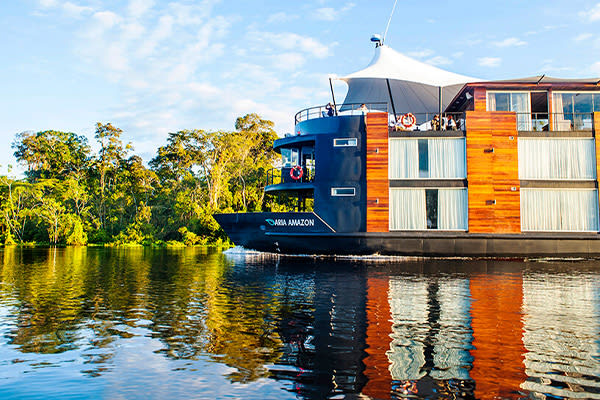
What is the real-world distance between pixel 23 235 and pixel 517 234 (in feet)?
128

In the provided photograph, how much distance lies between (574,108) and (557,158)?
7.89 feet

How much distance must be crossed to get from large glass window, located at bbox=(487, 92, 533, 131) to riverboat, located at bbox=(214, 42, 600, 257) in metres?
0.04

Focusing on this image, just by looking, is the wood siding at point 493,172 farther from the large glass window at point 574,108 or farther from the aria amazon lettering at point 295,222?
the aria amazon lettering at point 295,222

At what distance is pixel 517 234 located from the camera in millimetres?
16812

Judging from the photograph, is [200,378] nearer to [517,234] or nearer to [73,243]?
[517,234]

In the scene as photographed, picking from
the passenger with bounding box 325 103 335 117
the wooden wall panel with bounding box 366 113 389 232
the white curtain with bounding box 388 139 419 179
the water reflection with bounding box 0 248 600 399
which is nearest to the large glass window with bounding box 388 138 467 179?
the white curtain with bounding box 388 139 419 179

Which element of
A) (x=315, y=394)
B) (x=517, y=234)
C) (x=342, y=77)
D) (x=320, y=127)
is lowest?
(x=315, y=394)

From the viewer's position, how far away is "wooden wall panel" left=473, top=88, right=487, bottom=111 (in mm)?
17859

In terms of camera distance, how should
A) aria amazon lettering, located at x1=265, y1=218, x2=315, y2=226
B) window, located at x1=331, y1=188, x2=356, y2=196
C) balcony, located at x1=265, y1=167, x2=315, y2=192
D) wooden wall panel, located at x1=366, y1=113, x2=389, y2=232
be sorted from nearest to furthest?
wooden wall panel, located at x1=366, y1=113, x2=389, y2=232 → aria amazon lettering, located at x1=265, y1=218, x2=315, y2=226 → window, located at x1=331, y1=188, x2=356, y2=196 → balcony, located at x1=265, y1=167, x2=315, y2=192

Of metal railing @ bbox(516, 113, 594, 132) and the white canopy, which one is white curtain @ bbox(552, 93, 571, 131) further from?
the white canopy

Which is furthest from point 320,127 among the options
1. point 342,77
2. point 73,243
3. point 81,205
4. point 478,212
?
point 81,205

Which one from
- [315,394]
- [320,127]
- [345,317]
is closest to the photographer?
[315,394]

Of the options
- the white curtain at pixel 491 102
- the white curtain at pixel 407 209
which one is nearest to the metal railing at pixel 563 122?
the white curtain at pixel 491 102

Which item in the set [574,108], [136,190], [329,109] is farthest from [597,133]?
[136,190]
